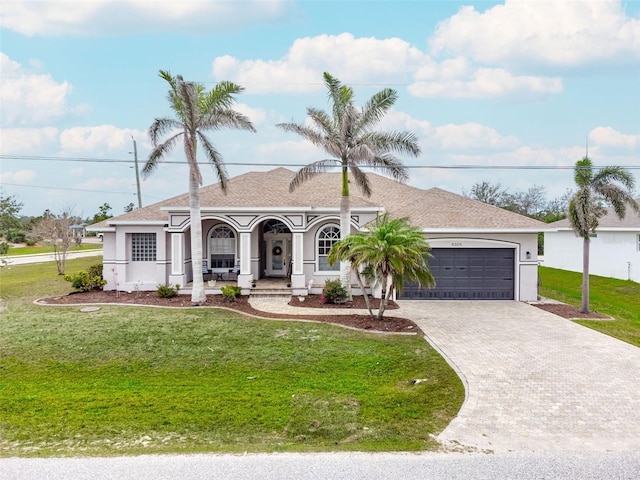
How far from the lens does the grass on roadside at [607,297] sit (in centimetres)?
1323

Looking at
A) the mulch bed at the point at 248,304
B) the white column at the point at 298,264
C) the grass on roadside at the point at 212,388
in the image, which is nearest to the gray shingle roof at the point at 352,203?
the white column at the point at 298,264

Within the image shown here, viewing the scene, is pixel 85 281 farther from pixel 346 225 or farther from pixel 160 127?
pixel 346 225

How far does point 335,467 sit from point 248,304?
11.2 m

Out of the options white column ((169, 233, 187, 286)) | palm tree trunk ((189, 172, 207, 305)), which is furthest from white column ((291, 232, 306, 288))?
white column ((169, 233, 187, 286))

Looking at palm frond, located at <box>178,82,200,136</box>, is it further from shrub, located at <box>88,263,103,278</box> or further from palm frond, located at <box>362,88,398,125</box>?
shrub, located at <box>88,263,103,278</box>

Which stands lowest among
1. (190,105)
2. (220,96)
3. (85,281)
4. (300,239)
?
(85,281)

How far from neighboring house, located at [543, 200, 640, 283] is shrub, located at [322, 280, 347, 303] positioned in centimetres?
1232

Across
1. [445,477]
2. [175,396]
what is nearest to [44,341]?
[175,396]

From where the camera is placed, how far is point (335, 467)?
543cm

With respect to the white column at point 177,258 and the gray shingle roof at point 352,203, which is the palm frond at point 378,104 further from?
the white column at point 177,258

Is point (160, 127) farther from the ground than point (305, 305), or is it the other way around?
point (160, 127)

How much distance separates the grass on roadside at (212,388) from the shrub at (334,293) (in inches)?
123

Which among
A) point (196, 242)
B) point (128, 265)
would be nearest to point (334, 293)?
point (196, 242)

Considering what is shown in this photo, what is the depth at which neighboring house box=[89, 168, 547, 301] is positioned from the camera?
17109mm
